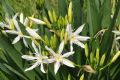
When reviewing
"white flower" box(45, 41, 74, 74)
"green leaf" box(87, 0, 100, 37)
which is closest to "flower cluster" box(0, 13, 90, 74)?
"white flower" box(45, 41, 74, 74)

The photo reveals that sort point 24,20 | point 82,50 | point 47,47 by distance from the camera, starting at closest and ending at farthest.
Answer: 1. point 47,47
2. point 82,50
3. point 24,20

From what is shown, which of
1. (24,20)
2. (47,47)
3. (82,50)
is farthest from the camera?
(24,20)

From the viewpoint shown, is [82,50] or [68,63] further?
[82,50]

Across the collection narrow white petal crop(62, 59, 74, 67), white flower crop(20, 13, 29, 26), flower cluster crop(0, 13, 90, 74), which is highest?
white flower crop(20, 13, 29, 26)

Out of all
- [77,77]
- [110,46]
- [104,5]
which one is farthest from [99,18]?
→ [77,77]

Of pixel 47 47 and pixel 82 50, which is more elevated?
pixel 47 47

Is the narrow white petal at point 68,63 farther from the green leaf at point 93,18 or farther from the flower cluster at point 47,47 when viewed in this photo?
the green leaf at point 93,18

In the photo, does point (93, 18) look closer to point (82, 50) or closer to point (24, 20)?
point (82, 50)

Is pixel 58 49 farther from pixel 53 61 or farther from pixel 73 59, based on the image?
pixel 73 59

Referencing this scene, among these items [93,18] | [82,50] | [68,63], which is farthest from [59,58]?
[93,18]

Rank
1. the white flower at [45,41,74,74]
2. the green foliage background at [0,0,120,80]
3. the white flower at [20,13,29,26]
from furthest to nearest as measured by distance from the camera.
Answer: the white flower at [20,13,29,26], the green foliage background at [0,0,120,80], the white flower at [45,41,74,74]

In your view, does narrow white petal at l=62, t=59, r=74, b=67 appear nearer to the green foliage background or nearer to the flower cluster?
the flower cluster
